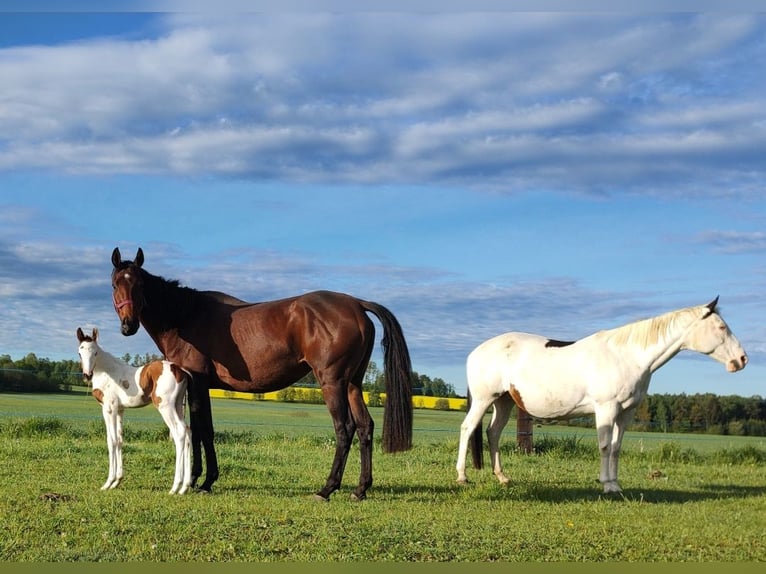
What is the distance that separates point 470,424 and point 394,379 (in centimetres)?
172

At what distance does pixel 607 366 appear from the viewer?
A: 383 inches

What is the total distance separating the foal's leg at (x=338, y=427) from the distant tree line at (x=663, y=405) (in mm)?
12246

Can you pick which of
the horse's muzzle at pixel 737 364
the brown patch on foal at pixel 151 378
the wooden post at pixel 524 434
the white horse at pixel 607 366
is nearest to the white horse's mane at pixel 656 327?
the white horse at pixel 607 366

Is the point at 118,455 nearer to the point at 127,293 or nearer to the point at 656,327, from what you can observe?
the point at 127,293

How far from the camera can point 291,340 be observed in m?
9.34

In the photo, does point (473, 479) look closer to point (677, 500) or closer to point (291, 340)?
point (677, 500)

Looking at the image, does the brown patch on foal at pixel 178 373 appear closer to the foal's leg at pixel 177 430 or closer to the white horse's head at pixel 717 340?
the foal's leg at pixel 177 430

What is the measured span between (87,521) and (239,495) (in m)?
2.09

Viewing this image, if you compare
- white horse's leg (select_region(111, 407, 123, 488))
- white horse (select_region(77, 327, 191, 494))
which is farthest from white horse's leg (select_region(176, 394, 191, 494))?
white horse's leg (select_region(111, 407, 123, 488))

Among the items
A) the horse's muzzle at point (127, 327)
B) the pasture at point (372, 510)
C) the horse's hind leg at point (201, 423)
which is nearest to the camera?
the pasture at point (372, 510)

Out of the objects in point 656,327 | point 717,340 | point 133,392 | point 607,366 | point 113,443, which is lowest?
point 113,443

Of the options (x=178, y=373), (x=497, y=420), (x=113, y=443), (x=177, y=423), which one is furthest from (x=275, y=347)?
(x=497, y=420)

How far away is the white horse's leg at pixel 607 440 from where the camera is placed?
381 inches

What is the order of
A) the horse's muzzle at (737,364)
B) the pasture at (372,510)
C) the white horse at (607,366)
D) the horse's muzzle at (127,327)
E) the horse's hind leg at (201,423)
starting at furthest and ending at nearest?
the white horse at (607,366), the horse's muzzle at (737,364), the horse's hind leg at (201,423), the horse's muzzle at (127,327), the pasture at (372,510)
